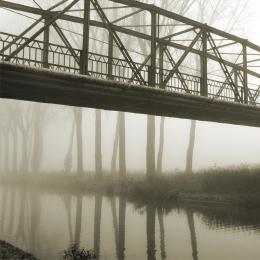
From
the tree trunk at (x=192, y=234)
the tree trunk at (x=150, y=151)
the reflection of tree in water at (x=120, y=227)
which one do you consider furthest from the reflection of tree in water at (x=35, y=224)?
the tree trunk at (x=150, y=151)

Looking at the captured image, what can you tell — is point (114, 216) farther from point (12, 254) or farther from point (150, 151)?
point (150, 151)

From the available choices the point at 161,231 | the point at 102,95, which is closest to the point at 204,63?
the point at 102,95

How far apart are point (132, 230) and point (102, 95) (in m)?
4.70

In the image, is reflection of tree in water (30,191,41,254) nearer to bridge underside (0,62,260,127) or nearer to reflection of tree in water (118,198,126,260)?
reflection of tree in water (118,198,126,260)

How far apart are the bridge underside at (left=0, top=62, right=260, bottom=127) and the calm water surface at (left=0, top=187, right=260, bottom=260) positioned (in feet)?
13.2

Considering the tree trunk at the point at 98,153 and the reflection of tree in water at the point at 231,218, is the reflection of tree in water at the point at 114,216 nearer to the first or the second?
the reflection of tree in water at the point at 231,218

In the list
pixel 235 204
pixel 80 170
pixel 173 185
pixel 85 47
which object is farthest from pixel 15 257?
pixel 80 170

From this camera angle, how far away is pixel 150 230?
1385 cm

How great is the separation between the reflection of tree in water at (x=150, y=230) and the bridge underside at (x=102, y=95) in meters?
4.01

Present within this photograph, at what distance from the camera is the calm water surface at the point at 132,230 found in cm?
1082

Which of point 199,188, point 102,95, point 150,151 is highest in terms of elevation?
point 102,95

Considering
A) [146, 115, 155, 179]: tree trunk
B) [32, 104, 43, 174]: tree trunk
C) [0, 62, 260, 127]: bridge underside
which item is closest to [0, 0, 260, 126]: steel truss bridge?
[0, 62, 260, 127]: bridge underside

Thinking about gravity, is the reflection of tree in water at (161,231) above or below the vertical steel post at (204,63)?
below

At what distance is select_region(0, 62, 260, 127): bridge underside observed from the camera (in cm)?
1045
